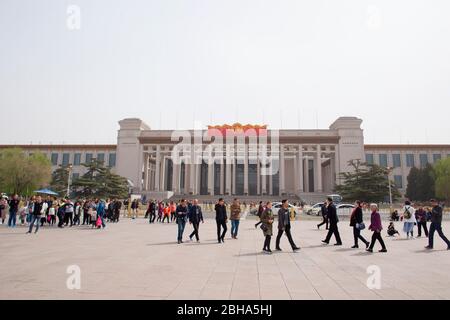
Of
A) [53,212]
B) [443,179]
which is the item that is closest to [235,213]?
[53,212]

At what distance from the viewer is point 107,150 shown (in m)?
78.2

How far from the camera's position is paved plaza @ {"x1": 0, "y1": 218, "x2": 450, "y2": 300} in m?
5.18

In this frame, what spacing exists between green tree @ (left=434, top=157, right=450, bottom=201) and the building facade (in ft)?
49.4

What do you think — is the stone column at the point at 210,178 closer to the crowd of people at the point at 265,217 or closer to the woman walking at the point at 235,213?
the crowd of people at the point at 265,217

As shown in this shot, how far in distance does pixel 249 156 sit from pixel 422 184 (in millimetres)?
34191

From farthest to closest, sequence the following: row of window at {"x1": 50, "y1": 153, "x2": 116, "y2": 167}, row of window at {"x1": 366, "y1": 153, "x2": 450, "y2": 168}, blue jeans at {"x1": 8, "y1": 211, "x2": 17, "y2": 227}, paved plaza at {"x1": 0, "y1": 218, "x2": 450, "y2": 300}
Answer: row of window at {"x1": 50, "y1": 153, "x2": 116, "y2": 167} → row of window at {"x1": 366, "y1": 153, "x2": 450, "y2": 168} → blue jeans at {"x1": 8, "y1": 211, "x2": 17, "y2": 227} → paved plaza at {"x1": 0, "y1": 218, "x2": 450, "y2": 300}

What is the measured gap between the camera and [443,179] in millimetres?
51656

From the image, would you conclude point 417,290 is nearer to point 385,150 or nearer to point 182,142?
point 182,142

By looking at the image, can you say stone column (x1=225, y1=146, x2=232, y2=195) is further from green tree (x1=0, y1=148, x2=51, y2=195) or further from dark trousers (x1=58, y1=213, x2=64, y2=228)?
dark trousers (x1=58, y1=213, x2=64, y2=228)

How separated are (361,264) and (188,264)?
4424mm

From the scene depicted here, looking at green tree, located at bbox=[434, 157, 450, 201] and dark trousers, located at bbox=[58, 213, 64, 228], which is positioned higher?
green tree, located at bbox=[434, 157, 450, 201]

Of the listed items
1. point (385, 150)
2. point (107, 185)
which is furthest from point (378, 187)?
point (107, 185)

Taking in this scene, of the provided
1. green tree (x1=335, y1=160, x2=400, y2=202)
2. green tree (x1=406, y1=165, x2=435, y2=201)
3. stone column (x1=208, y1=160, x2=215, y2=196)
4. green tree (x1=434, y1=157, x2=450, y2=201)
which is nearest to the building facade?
stone column (x1=208, y1=160, x2=215, y2=196)

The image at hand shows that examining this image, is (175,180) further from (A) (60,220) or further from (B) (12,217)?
(B) (12,217)
